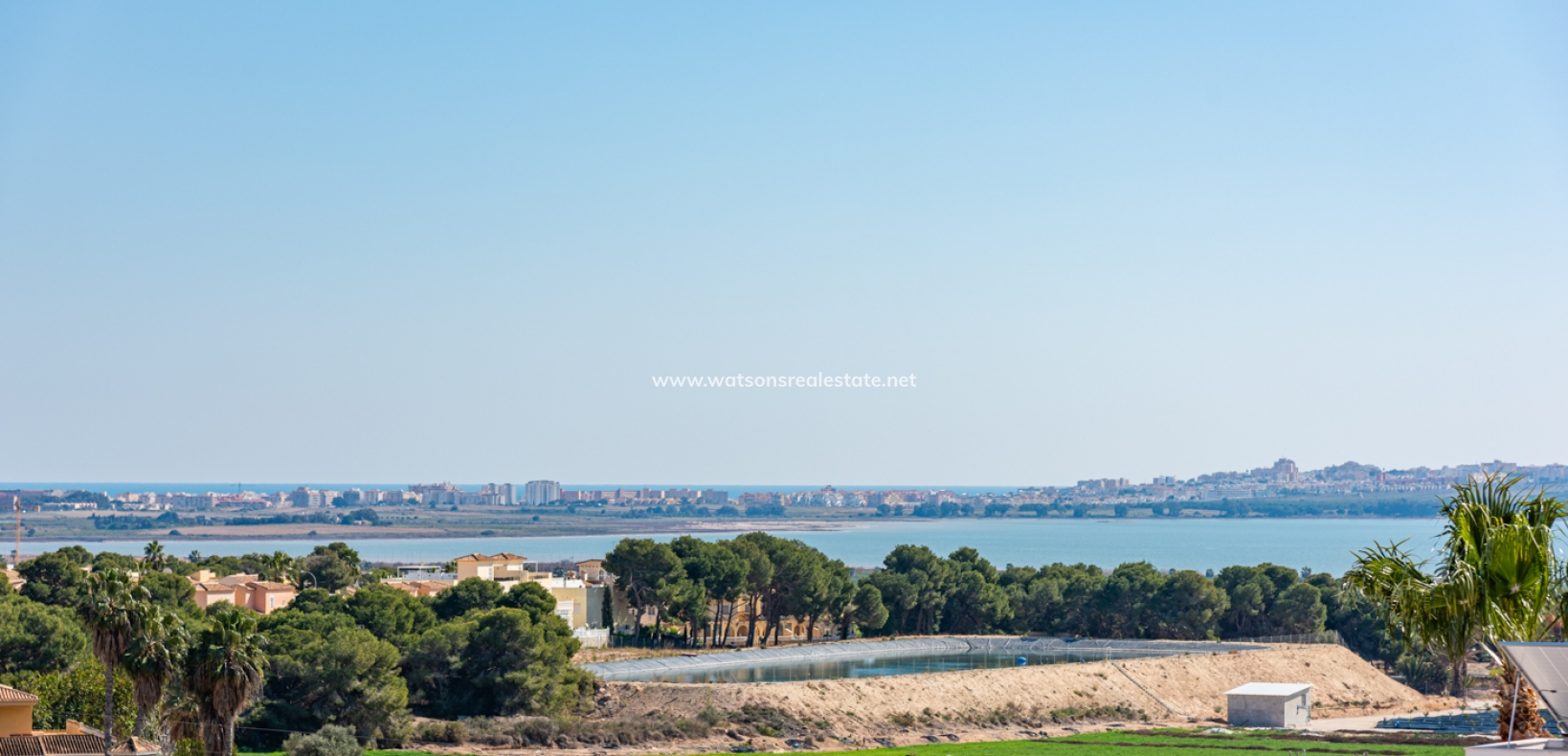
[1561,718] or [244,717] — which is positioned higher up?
[1561,718]

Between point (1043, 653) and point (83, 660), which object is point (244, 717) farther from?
point (1043, 653)

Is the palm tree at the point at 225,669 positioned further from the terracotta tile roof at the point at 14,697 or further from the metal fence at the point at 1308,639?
the metal fence at the point at 1308,639

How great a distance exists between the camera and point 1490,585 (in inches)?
435

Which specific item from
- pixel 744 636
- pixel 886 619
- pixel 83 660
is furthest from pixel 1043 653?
pixel 83 660

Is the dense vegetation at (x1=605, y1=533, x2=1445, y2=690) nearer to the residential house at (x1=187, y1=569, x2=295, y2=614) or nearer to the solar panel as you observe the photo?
the residential house at (x1=187, y1=569, x2=295, y2=614)

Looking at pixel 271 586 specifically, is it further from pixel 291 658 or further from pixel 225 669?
pixel 225 669

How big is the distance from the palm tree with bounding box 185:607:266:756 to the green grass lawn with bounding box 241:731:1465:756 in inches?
445

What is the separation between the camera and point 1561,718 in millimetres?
9977

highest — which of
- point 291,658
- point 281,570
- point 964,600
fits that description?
point 281,570

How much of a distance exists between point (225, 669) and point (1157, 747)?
2889cm

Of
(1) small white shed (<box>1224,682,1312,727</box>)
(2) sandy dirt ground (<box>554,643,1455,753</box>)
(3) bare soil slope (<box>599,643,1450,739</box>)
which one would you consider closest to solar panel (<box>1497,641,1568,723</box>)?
(2) sandy dirt ground (<box>554,643,1455,753</box>)

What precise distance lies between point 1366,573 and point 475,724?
3566 centimetres

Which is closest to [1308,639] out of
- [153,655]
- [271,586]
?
[271,586]

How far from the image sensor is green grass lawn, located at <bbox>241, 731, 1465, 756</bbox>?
1676 inches
